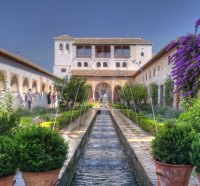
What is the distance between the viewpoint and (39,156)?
3.96m

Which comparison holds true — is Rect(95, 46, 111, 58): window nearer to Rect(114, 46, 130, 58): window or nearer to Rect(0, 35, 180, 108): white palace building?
Rect(0, 35, 180, 108): white palace building

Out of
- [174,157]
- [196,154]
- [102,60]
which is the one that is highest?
[102,60]

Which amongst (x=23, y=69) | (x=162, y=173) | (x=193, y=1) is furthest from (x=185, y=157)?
(x=23, y=69)

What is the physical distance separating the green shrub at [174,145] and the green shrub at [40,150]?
55.0 inches

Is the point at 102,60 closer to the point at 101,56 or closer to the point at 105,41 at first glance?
the point at 101,56

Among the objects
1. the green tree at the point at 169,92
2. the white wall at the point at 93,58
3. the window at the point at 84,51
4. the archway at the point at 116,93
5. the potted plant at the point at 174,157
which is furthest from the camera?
the window at the point at 84,51

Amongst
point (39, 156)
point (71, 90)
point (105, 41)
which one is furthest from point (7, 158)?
point (105, 41)

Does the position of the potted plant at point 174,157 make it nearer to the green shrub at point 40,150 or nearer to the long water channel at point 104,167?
the green shrub at point 40,150

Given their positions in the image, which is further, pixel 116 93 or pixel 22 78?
pixel 116 93

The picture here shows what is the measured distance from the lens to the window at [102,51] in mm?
50169

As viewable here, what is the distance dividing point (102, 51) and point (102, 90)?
6572 millimetres

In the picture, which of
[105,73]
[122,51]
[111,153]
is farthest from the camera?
[122,51]

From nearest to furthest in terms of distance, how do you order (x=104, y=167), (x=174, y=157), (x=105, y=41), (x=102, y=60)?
(x=174, y=157) → (x=104, y=167) → (x=105, y=41) → (x=102, y=60)

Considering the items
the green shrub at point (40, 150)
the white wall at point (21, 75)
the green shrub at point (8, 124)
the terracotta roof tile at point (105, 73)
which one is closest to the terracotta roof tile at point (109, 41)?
the terracotta roof tile at point (105, 73)
